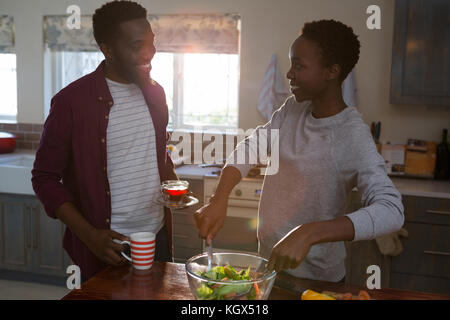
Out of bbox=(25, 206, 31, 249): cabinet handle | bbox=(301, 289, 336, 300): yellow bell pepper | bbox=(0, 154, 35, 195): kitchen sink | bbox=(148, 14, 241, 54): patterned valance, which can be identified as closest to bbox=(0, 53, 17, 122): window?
bbox=(0, 154, 35, 195): kitchen sink

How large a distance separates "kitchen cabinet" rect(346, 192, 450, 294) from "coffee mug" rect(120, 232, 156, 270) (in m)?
1.80

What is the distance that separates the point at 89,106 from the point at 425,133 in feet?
8.22

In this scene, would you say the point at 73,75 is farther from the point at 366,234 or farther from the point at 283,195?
the point at 366,234

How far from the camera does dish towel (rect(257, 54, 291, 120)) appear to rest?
340cm

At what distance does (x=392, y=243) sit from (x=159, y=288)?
1940mm

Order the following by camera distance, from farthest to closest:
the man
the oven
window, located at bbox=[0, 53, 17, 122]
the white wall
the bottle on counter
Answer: window, located at bbox=[0, 53, 17, 122], the white wall, the bottle on counter, the oven, the man

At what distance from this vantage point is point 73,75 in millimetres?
3965

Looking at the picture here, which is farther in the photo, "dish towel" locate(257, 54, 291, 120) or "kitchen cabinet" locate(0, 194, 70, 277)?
"dish towel" locate(257, 54, 291, 120)

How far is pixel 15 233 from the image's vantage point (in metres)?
3.38

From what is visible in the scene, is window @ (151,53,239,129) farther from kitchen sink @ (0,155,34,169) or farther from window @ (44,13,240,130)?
kitchen sink @ (0,155,34,169)

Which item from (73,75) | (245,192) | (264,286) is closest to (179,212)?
(245,192)

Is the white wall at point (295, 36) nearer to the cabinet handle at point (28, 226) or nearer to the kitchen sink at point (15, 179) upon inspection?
the kitchen sink at point (15, 179)

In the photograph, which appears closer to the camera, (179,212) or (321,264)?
(321,264)

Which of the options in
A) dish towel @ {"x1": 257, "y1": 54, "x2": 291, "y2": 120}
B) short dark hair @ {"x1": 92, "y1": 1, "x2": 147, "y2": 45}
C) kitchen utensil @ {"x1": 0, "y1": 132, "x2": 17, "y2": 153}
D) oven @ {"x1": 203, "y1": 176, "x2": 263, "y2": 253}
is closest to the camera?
short dark hair @ {"x1": 92, "y1": 1, "x2": 147, "y2": 45}
